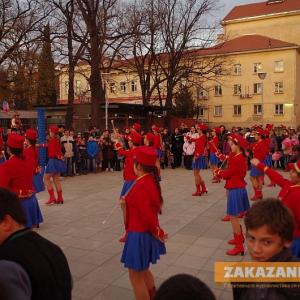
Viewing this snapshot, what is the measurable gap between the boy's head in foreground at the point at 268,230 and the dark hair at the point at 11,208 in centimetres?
130

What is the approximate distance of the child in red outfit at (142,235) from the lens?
4.34 metres

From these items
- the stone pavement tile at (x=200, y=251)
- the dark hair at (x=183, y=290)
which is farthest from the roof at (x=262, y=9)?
the dark hair at (x=183, y=290)

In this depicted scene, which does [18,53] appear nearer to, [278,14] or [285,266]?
[285,266]

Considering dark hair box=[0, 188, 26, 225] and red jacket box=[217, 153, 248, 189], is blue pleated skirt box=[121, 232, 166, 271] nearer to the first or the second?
dark hair box=[0, 188, 26, 225]

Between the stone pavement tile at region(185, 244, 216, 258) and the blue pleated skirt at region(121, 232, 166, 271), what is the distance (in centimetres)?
226

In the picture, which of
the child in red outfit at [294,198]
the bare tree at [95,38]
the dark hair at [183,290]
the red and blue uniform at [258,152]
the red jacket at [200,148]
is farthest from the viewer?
the bare tree at [95,38]

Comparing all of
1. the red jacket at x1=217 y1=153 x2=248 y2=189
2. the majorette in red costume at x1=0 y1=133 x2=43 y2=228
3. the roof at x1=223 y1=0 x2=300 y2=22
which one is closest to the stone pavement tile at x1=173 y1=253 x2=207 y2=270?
the red jacket at x1=217 y1=153 x2=248 y2=189

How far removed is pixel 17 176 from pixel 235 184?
3.47 m

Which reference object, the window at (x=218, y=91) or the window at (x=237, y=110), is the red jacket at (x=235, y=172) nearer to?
the window at (x=237, y=110)

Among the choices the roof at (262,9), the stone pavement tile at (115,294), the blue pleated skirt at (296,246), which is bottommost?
the stone pavement tile at (115,294)

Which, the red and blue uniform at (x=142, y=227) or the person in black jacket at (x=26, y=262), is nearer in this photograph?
the person in black jacket at (x=26, y=262)

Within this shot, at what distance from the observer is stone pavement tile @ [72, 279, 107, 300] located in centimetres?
502

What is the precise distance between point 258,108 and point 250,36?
10.4 metres

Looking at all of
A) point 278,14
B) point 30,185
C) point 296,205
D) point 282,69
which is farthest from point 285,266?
point 278,14
